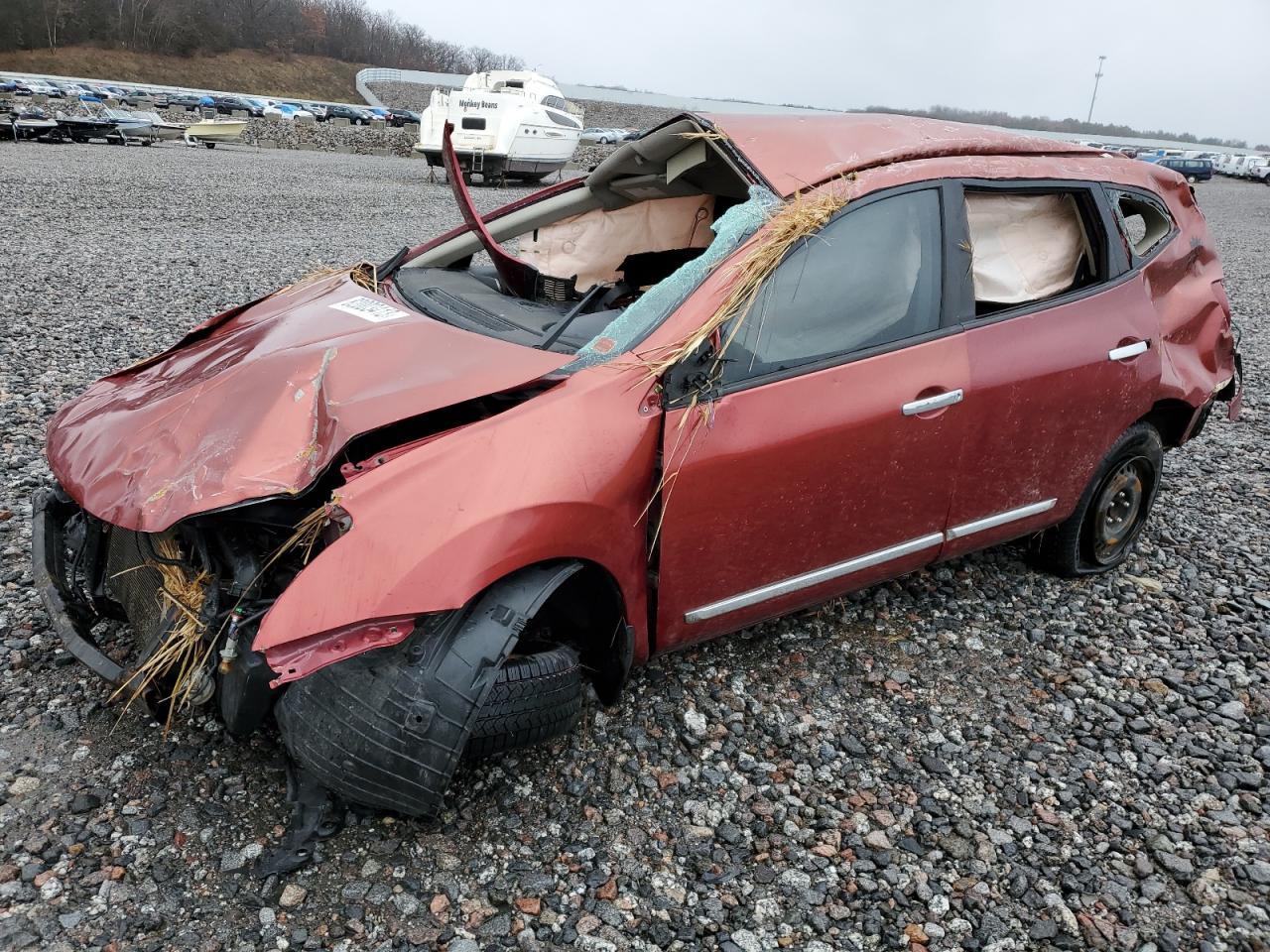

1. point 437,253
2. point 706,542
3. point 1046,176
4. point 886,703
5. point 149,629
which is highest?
point 1046,176

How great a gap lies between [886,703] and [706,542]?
1.03 metres

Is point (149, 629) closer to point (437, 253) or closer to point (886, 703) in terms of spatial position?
point (437, 253)

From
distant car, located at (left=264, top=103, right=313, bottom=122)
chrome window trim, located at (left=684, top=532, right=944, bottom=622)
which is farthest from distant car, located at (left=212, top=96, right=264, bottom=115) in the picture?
chrome window trim, located at (left=684, top=532, right=944, bottom=622)

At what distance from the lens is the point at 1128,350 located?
360 cm

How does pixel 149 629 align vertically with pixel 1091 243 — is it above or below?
below

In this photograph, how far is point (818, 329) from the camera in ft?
9.55

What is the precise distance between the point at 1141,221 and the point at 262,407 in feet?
11.6

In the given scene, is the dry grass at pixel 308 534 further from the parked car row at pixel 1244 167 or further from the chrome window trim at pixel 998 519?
the parked car row at pixel 1244 167

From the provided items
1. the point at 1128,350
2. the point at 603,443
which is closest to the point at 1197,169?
the point at 1128,350

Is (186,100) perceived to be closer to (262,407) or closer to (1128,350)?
(262,407)

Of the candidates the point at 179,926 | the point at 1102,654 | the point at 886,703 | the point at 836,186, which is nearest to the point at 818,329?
the point at 836,186

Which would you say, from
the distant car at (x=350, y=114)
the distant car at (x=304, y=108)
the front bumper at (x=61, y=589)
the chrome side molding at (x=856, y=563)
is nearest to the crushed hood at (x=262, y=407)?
the front bumper at (x=61, y=589)

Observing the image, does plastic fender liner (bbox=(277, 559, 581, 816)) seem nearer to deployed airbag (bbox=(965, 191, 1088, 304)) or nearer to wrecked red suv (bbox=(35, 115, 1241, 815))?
wrecked red suv (bbox=(35, 115, 1241, 815))

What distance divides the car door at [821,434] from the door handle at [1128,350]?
0.83 meters
